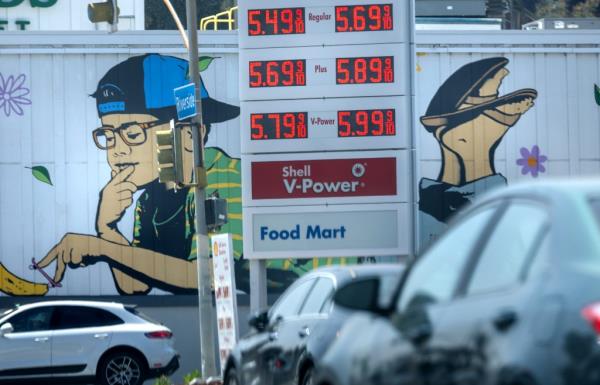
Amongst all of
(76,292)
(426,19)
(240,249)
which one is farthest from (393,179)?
(426,19)

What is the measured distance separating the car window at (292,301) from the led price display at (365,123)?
680cm

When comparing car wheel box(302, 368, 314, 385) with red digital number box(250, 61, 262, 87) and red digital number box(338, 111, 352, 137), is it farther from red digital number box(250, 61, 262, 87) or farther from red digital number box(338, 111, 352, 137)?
red digital number box(250, 61, 262, 87)

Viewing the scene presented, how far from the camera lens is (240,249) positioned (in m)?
26.9

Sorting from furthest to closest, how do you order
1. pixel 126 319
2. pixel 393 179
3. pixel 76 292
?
1. pixel 76 292
2. pixel 126 319
3. pixel 393 179

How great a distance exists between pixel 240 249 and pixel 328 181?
8.96 metres

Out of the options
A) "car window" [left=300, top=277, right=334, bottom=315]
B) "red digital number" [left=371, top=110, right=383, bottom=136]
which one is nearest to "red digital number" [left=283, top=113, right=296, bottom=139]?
"red digital number" [left=371, top=110, right=383, bottom=136]

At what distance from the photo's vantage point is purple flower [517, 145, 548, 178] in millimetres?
27125

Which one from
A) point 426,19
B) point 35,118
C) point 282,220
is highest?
point 426,19

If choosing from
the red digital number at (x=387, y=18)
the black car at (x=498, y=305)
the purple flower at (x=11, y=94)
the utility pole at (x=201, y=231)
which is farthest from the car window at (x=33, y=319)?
the black car at (x=498, y=305)

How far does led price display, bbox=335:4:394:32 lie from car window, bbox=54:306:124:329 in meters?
6.53

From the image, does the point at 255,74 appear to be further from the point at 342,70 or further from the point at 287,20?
the point at 342,70

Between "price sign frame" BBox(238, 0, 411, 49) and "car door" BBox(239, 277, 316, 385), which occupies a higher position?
"price sign frame" BBox(238, 0, 411, 49)

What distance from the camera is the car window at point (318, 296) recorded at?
34.3 ft

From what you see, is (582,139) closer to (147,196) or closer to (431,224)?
(431,224)
